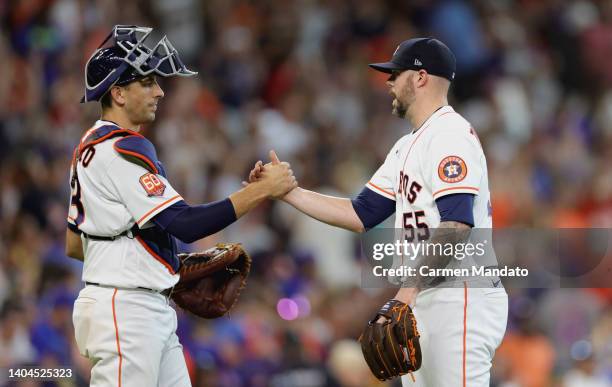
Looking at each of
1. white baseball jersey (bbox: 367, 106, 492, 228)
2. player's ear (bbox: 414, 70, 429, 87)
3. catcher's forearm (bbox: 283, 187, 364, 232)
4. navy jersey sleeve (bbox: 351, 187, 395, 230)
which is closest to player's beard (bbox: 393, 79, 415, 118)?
player's ear (bbox: 414, 70, 429, 87)

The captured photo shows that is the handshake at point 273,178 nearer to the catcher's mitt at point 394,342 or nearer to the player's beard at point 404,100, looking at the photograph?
the player's beard at point 404,100

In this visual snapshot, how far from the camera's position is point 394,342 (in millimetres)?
4770

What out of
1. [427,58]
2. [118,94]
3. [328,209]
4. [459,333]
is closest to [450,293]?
[459,333]

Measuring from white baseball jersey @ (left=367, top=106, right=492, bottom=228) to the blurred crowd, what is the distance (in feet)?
9.24

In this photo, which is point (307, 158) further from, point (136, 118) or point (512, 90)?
point (136, 118)

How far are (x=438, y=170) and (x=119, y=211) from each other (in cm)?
142

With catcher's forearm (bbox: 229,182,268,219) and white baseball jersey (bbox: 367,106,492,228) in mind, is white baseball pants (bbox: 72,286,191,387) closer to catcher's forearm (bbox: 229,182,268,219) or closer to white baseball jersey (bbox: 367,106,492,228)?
catcher's forearm (bbox: 229,182,268,219)

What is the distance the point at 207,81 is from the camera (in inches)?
453

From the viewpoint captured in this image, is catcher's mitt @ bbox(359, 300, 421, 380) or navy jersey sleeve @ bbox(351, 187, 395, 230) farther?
navy jersey sleeve @ bbox(351, 187, 395, 230)

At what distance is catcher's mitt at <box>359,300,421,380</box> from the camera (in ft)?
15.6

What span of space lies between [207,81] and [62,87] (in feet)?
5.19

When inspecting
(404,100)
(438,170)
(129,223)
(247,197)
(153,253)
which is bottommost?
(153,253)

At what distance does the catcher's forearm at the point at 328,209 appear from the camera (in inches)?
224

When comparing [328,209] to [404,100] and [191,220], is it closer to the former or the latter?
[404,100]
